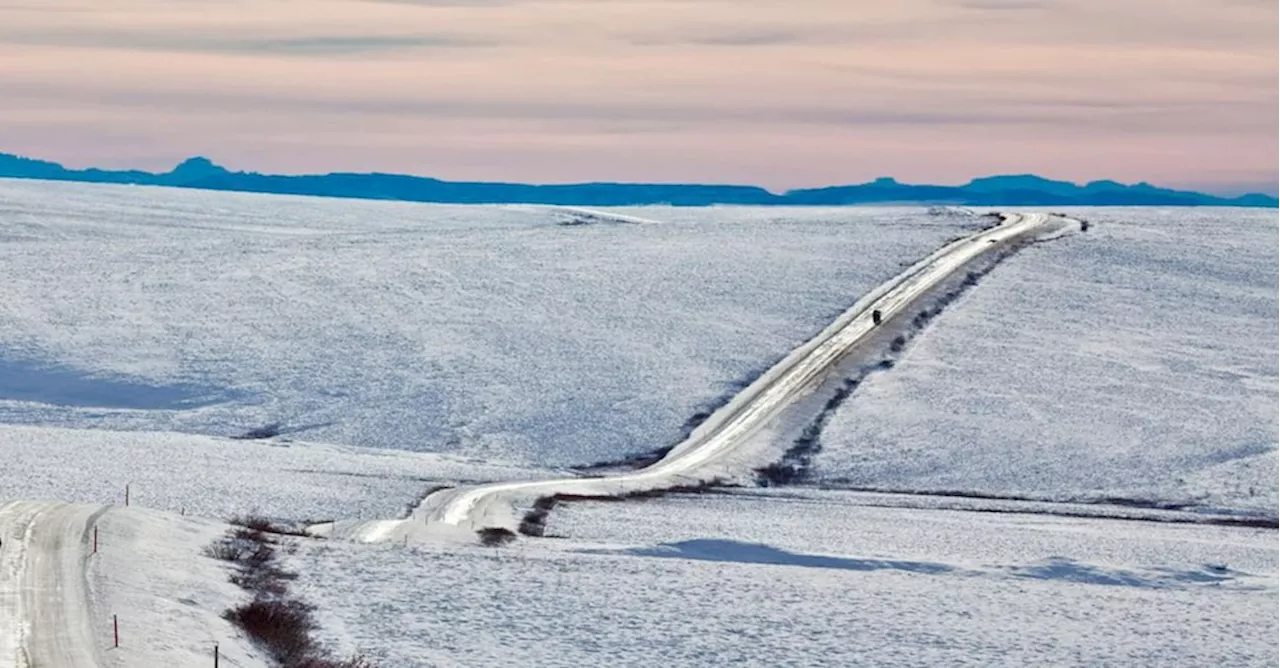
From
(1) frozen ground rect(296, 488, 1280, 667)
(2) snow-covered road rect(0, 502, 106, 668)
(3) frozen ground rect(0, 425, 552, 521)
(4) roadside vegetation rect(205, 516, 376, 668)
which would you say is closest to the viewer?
(2) snow-covered road rect(0, 502, 106, 668)

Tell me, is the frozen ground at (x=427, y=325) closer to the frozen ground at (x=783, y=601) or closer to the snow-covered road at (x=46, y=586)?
the frozen ground at (x=783, y=601)

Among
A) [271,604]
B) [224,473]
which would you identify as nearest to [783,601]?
[271,604]

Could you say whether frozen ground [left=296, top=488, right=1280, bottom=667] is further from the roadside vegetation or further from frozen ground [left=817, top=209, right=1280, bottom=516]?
frozen ground [left=817, top=209, right=1280, bottom=516]

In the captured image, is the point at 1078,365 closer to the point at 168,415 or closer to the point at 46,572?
the point at 168,415

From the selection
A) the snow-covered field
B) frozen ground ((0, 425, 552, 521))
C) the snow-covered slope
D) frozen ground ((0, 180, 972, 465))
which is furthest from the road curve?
the snow-covered slope

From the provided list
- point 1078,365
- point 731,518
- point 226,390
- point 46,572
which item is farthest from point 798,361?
point 46,572

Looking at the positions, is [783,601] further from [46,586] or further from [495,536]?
[46,586]
